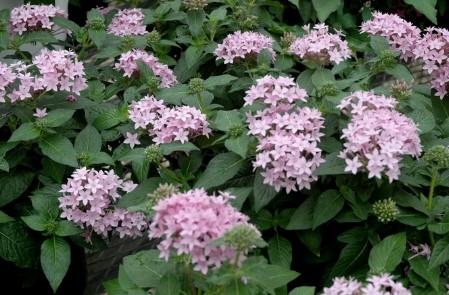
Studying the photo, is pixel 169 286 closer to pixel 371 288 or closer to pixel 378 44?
pixel 371 288

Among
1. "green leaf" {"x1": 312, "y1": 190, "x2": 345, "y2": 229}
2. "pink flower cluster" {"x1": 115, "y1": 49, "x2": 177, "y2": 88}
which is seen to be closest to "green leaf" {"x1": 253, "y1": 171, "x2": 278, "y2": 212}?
"green leaf" {"x1": 312, "y1": 190, "x2": 345, "y2": 229}

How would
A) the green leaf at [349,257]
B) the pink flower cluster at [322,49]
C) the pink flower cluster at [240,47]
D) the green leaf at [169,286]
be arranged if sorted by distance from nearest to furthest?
the green leaf at [169,286] < the green leaf at [349,257] < the pink flower cluster at [322,49] < the pink flower cluster at [240,47]

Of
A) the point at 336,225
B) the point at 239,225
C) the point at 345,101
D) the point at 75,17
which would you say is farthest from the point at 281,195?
the point at 75,17

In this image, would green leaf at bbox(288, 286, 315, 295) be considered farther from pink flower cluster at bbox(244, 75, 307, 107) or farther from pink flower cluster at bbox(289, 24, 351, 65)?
pink flower cluster at bbox(289, 24, 351, 65)

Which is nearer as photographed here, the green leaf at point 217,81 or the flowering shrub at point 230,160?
the flowering shrub at point 230,160

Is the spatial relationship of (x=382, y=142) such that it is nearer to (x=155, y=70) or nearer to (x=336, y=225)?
(x=336, y=225)

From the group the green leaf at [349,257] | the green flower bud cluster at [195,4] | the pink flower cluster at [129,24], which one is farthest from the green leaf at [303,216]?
the pink flower cluster at [129,24]

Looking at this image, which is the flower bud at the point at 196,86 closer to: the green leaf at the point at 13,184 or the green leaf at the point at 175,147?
the green leaf at the point at 175,147

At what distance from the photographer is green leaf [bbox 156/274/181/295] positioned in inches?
69.9

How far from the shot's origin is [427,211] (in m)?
2.07

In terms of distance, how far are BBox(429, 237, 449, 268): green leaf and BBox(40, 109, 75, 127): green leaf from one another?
114 cm

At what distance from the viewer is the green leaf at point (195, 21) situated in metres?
2.83

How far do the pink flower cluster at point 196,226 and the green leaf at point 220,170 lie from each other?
478 mm

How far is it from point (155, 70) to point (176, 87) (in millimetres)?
174
